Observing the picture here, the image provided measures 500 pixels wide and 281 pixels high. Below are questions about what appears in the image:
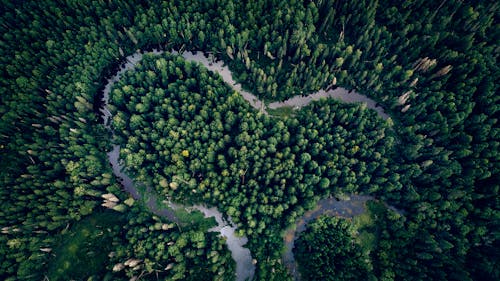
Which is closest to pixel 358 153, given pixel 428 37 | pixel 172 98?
pixel 428 37

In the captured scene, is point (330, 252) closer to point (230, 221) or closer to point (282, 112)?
point (230, 221)

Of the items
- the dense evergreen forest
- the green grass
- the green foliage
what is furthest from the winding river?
the green grass

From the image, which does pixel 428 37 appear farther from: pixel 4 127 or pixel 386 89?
pixel 4 127

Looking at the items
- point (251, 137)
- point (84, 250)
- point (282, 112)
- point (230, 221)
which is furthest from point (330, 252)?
point (84, 250)

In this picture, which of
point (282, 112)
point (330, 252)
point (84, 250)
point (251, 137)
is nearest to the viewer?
point (330, 252)

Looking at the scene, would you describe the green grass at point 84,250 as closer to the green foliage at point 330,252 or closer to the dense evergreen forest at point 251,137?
the dense evergreen forest at point 251,137
